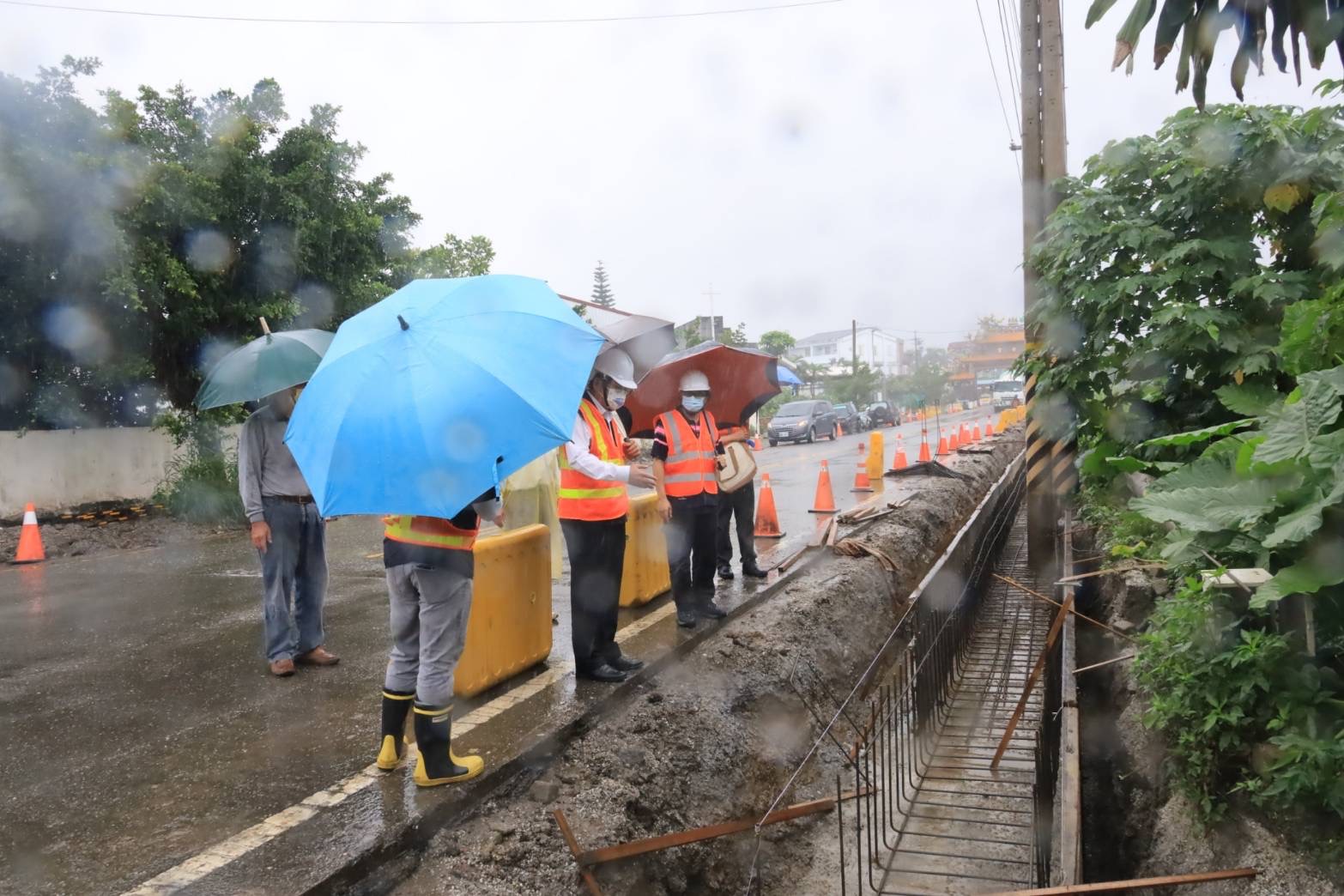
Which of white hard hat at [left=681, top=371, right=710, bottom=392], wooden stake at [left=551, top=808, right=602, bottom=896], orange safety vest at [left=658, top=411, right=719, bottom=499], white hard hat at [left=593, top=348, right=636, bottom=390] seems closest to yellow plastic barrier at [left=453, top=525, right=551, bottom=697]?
white hard hat at [left=593, top=348, right=636, bottom=390]

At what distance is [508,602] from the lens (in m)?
5.05

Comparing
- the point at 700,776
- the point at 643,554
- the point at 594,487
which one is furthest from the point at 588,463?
the point at 643,554

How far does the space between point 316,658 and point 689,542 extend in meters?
2.39

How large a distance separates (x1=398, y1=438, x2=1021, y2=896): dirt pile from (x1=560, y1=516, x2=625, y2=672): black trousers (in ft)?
1.13

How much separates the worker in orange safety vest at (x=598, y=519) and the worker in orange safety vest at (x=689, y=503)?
1108 mm

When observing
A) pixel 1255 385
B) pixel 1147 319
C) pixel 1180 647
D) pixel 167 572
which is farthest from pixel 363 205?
pixel 1180 647

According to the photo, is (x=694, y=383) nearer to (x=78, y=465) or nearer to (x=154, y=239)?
(x=154, y=239)

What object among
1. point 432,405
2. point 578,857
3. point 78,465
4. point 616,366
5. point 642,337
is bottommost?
point 578,857

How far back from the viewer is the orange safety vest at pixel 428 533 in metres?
3.72

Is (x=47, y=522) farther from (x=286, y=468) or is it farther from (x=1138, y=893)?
(x=1138, y=893)

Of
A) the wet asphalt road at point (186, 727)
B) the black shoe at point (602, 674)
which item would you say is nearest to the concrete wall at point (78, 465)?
the wet asphalt road at point (186, 727)

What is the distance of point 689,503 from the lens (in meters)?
6.32

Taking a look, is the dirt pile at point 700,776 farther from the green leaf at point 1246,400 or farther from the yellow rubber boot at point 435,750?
the green leaf at point 1246,400

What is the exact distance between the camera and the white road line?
3.17 m
